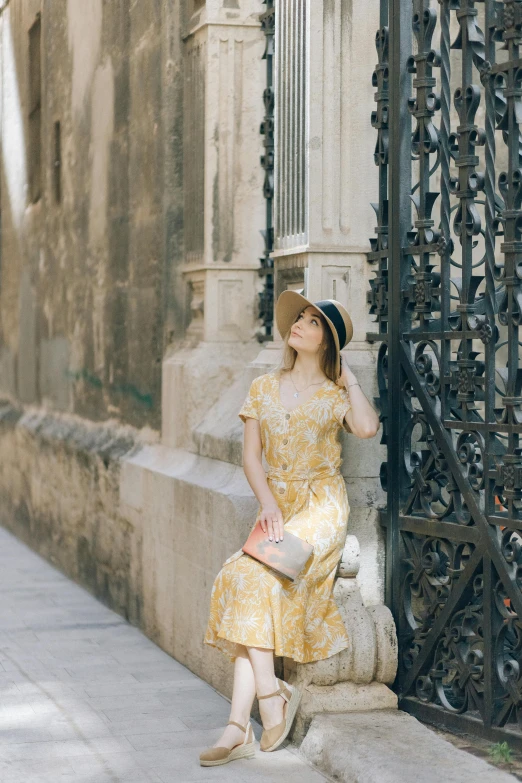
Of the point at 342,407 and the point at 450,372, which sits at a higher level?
the point at 450,372

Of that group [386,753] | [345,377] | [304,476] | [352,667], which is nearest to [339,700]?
[352,667]

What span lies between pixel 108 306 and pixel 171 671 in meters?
2.96

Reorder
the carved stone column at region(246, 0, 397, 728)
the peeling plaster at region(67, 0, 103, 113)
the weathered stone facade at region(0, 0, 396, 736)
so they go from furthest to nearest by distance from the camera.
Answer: the peeling plaster at region(67, 0, 103, 113) → the weathered stone facade at region(0, 0, 396, 736) → the carved stone column at region(246, 0, 397, 728)

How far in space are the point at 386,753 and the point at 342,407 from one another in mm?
1344

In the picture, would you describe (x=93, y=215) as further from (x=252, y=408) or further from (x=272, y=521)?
(x=272, y=521)

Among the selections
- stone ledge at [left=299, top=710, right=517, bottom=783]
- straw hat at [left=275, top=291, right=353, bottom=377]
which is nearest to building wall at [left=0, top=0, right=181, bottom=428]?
straw hat at [left=275, top=291, right=353, bottom=377]

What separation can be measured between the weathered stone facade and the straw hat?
0.33 metres

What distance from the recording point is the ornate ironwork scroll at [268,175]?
6.73 meters

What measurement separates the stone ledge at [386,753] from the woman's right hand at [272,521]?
71 cm

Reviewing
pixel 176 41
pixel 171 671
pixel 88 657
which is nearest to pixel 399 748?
pixel 171 671

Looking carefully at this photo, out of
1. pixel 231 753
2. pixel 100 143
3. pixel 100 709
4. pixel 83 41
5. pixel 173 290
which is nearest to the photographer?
pixel 231 753

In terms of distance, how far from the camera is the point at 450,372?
16.6 ft

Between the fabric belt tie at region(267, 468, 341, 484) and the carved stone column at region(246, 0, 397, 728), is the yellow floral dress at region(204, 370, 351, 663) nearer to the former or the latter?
the fabric belt tie at region(267, 468, 341, 484)

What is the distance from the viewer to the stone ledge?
4.32 metres
